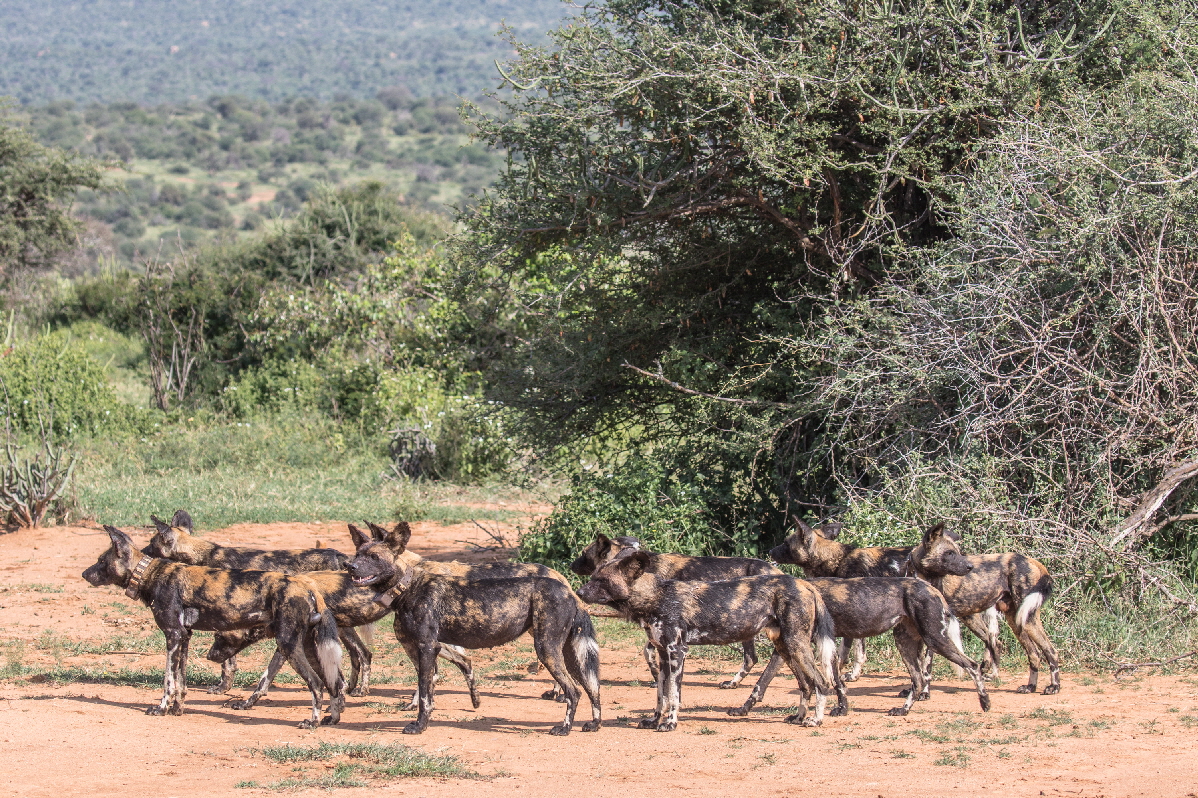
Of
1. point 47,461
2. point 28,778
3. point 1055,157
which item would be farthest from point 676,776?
point 47,461

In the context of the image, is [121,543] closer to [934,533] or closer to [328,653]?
[328,653]

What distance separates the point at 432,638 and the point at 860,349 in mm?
5204

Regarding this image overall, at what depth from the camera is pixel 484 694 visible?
9211mm

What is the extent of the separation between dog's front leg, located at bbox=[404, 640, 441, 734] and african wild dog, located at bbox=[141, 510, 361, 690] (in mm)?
1027

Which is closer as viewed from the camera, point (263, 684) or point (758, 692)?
point (758, 692)

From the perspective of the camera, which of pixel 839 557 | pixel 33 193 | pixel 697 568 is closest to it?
pixel 697 568

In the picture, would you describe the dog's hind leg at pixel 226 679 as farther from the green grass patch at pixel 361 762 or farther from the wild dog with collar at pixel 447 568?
the green grass patch at pixel 361 762

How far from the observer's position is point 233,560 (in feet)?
30.9

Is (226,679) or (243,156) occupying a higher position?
(243,156)

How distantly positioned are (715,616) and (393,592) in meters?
2.08

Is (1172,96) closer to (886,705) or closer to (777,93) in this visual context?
(777,93)

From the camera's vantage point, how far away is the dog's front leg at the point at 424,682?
7906 mm

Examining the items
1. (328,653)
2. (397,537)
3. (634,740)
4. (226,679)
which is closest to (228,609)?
(328,653)

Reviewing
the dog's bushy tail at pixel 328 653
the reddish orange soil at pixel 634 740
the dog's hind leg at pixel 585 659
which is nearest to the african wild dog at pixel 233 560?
the reddish orange soil at pixel 634 740
